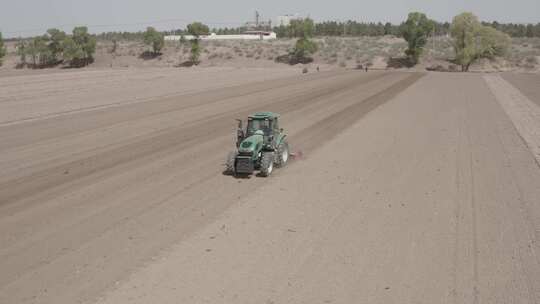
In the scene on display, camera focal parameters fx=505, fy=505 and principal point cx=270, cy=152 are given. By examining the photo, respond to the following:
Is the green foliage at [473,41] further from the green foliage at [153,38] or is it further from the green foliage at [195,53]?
the green foliage at [153,38]

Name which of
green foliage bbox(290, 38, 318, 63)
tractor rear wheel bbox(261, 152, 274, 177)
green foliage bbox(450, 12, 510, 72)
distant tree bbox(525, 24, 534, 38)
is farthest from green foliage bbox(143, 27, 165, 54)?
distant tree bbox(525, 24, 534, 38)

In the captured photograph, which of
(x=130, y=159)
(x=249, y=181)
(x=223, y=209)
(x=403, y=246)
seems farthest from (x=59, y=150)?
(x=403, y=246)

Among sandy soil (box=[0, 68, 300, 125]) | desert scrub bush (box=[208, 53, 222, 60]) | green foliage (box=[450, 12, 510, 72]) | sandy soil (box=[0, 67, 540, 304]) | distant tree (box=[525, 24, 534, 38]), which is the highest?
distant tree (box=[525, 24, 534, 38])

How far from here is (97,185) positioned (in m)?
15.1

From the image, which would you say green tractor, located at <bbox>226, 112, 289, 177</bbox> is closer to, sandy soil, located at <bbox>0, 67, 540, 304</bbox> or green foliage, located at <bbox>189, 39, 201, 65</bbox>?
sandy soil, located at <bbox>0, 67, 540, 304</bbox>

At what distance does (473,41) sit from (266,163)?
233 ft

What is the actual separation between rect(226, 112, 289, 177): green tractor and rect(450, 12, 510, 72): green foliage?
224 feet

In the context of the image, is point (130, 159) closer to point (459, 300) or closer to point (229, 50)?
point (459, 300)

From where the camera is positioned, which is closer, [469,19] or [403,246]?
[403,246]

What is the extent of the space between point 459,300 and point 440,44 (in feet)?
345

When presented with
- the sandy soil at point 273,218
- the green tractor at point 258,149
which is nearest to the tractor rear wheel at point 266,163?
the green tractor at point 258,149

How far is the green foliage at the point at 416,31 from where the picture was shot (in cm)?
8231

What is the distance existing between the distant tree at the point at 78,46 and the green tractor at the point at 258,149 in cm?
9330

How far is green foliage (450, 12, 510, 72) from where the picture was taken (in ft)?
253
